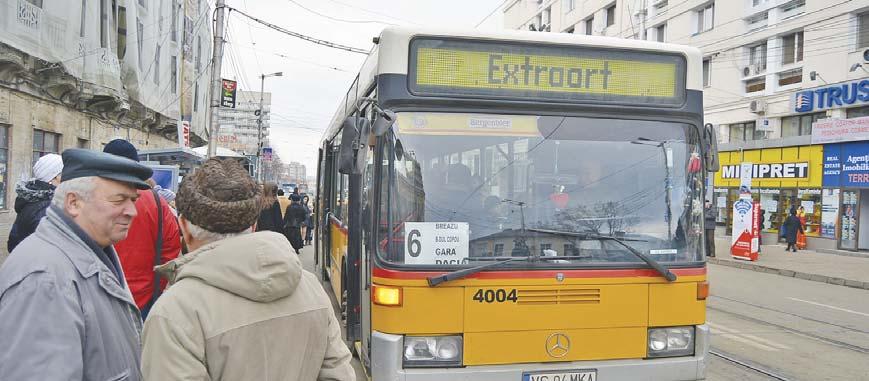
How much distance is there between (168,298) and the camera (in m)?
1.81

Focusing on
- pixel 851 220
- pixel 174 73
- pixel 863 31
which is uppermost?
pixel 863 31

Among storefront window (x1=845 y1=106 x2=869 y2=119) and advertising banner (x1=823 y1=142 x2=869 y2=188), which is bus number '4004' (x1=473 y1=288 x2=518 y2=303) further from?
storefront window (x1=845 y1=106 x2=869 y2=119)

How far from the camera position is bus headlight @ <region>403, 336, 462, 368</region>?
13.8ft

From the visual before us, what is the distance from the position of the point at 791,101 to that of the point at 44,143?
24596 millimetres

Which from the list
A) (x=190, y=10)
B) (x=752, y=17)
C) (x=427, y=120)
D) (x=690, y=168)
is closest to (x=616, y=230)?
(x=690, y=168)

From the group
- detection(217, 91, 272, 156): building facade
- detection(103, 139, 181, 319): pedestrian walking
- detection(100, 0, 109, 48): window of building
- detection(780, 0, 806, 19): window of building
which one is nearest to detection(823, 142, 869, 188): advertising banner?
detection(780, 0, 806, 19): window of building

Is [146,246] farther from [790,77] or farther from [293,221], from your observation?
[790,77]

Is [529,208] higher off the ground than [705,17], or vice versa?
[705,17]

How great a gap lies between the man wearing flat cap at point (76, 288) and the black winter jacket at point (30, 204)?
208cm

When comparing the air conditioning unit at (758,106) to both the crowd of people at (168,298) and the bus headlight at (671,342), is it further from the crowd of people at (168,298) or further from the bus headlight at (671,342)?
the crowd of people at (168,298)

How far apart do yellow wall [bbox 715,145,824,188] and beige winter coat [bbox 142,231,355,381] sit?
24.9 metres

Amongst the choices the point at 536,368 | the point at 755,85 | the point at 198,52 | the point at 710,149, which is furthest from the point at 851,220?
the point at 198,52

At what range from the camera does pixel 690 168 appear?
4750 millimetres

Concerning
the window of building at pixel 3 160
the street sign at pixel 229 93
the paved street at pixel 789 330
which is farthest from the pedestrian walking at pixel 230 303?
the street sign at pixel 229 93
